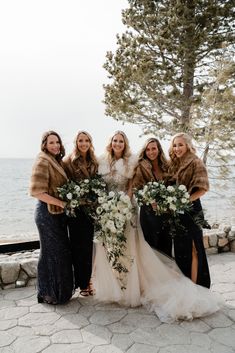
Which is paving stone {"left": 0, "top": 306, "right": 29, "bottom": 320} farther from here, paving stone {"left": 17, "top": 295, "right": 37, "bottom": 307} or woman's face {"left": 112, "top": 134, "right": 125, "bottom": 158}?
woman's face {"left": 112, "top": 134, "right": 125, "bottom": 158}

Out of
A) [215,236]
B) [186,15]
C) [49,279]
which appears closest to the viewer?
[49,279]

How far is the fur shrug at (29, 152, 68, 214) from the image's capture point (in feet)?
13.6

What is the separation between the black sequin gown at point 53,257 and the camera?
168 inches

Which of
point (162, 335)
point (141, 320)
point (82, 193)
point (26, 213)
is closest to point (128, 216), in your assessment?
point (82, 193)

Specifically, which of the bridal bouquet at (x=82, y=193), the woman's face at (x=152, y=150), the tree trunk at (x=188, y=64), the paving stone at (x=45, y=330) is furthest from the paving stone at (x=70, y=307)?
the tree trunk at (x=188, y=64)

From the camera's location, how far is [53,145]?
4309mm

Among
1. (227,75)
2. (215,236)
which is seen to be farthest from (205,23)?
(215,236)

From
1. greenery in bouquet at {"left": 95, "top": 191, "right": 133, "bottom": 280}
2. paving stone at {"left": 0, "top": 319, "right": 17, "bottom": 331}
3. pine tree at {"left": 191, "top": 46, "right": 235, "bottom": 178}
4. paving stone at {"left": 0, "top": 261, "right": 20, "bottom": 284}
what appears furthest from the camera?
pine tree at {"left": 191, "top": 46, "right": 235, "bottom": 178}

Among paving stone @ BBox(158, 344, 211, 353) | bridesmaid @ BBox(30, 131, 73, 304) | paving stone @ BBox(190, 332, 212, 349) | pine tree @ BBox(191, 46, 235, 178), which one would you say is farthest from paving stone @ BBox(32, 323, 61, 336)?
pine tree @ BBox(191, 46, 235, 178)

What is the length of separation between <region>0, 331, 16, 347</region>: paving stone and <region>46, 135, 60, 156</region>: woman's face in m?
2.15

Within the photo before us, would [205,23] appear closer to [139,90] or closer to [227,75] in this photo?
[227,75]

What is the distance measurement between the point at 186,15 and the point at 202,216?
334 inches

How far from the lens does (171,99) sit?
12.0m

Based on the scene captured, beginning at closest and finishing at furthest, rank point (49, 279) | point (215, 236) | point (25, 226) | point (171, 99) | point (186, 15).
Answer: point (49, 279) → point (215, 236) → point (186, 15) → point (171, 99) → point (25, 226)
